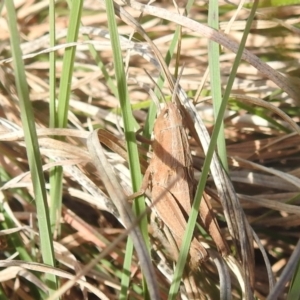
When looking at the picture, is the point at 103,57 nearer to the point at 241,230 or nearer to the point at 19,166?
the point at 19,166

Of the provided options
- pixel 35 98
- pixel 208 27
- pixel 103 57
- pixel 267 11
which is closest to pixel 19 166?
pixel 35 98

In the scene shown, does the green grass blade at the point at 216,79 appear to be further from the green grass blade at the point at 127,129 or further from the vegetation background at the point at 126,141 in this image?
the green grass blade at the point at 127,129

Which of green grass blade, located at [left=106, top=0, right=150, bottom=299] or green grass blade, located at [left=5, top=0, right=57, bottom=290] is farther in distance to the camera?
green grass blade, located at [left=106, top=0, right=150, bottom=299]

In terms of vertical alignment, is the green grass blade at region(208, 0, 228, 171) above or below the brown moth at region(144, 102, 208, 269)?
above

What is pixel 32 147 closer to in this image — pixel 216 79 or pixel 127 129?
pixel 127 129

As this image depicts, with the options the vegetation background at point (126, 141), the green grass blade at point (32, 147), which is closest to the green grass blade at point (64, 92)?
the vegetation background at point (126, 141)

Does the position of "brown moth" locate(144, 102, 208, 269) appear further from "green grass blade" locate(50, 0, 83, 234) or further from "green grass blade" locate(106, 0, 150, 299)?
"green grass blade" locate(50, 0, 83, 234)

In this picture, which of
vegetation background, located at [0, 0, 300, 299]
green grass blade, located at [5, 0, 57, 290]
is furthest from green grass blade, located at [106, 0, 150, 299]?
green grass blade, located at [5, 0, 57, 290]
